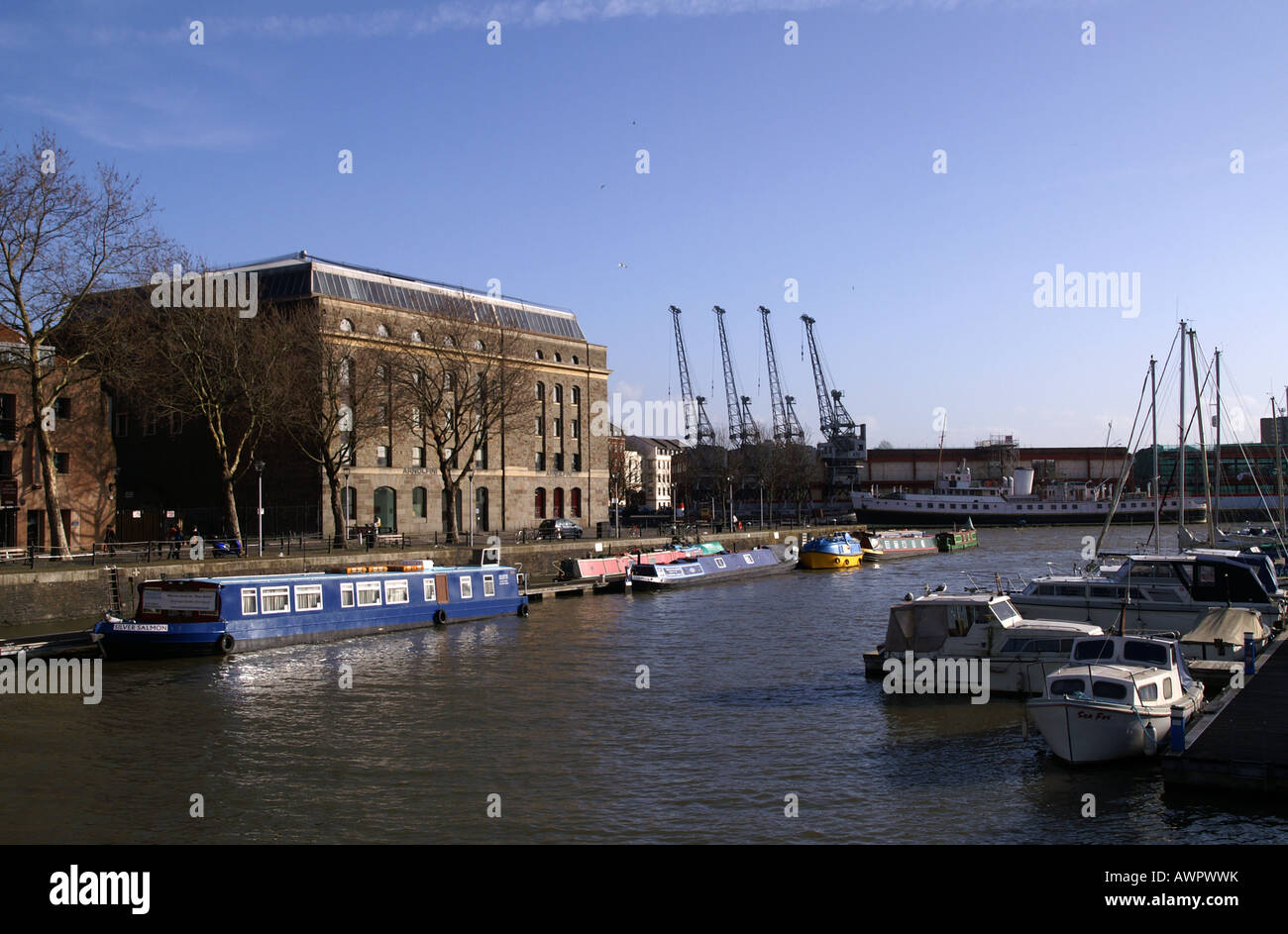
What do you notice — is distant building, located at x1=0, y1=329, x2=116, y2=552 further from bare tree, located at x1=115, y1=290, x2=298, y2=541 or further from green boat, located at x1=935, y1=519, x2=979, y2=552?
green boat, located at x1=935, y1=519, x2=979, y2=552

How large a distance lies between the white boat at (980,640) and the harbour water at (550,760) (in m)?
1.08

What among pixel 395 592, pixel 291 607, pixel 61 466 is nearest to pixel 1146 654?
pixel 291 607

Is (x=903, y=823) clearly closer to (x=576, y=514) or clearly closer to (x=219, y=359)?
(x=219, y=359)

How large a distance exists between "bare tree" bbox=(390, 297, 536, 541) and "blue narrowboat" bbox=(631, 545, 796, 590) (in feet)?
40.3

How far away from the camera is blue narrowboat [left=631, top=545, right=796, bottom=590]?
5616cm

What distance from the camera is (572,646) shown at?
3497 cm

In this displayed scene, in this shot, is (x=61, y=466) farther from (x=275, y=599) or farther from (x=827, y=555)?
(x=827, y=555)

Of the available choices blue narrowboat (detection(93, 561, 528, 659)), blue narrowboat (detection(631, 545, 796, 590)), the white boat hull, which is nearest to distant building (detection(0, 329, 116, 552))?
blue narrowboat (detection(93, 561, 528, 659))

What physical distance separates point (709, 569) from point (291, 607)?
1214 inches

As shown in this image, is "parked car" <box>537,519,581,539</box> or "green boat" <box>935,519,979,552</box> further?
"green boat" <box>935,519,979,552</box>

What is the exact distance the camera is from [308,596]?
35844 mm

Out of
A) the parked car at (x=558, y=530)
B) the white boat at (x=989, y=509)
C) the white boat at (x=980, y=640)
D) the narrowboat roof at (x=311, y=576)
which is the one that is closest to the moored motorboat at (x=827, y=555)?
the parked car at (x=558, y=530)

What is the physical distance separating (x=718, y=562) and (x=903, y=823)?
46.9m
